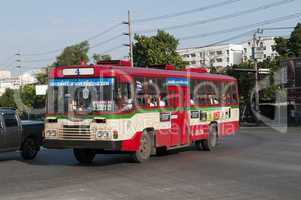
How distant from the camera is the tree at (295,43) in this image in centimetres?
6172

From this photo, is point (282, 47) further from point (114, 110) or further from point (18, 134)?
point (114, 110)

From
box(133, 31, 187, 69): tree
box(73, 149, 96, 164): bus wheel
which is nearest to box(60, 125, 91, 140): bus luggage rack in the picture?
box(73, 149, 96, 164): bus wheel

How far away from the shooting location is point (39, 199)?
10.2 metres

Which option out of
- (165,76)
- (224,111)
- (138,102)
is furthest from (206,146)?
Result: (138,102)

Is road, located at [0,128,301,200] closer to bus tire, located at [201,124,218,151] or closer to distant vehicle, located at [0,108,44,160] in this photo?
distant vehicle, located at [0,108,44,160]

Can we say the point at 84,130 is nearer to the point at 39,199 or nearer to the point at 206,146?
the point at 39,199

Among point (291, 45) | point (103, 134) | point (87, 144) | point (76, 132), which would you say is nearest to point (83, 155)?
point (76, 132)

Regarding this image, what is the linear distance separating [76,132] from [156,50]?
45.1 m

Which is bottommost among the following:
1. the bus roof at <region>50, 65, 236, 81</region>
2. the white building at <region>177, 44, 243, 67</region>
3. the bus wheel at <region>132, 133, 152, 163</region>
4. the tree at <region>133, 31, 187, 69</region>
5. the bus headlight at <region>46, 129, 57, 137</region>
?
the bus wheel at <region>132, 133, 152, 163</region>

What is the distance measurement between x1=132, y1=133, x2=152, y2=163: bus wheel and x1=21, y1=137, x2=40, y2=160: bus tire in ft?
14.0

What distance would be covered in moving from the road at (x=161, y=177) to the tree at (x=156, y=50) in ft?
133

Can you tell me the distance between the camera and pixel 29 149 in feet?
60.5

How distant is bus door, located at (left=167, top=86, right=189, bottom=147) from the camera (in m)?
17.9

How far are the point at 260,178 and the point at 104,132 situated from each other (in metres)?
4.42
